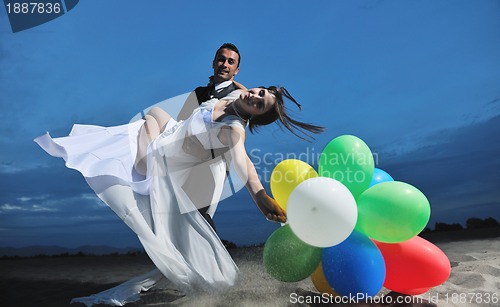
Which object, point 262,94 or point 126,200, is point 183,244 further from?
point 262,94

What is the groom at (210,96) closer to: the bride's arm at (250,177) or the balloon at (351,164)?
the bride's arm at (250,177)

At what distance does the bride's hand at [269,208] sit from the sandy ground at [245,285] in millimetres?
886

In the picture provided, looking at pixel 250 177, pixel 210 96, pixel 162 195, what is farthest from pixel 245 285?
pixel 210 96

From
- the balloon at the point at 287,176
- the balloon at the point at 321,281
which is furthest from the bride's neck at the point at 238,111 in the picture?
the balloon at the point at 321,281

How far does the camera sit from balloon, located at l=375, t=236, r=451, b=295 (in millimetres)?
2734

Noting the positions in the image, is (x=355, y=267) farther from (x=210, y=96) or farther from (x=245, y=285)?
(x=210, y=96)

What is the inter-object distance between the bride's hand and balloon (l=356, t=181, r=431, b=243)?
627mm

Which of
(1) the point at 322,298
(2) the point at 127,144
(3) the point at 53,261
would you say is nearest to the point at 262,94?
(2) the point at 127,144

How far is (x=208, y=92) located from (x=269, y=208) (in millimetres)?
1900

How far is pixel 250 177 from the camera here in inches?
106

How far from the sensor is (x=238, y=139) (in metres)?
2.92

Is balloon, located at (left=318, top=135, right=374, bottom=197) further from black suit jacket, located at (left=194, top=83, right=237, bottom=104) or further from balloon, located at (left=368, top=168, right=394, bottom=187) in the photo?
black suit jacket, located at (left=194, top=83, right=237, bottom=104)

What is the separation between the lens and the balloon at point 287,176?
2996 mm

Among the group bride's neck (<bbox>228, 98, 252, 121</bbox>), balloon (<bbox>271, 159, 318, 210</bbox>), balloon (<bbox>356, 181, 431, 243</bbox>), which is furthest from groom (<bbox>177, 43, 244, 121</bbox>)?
balloon (<bbox>356, 181, 431, 243</bbox>)
